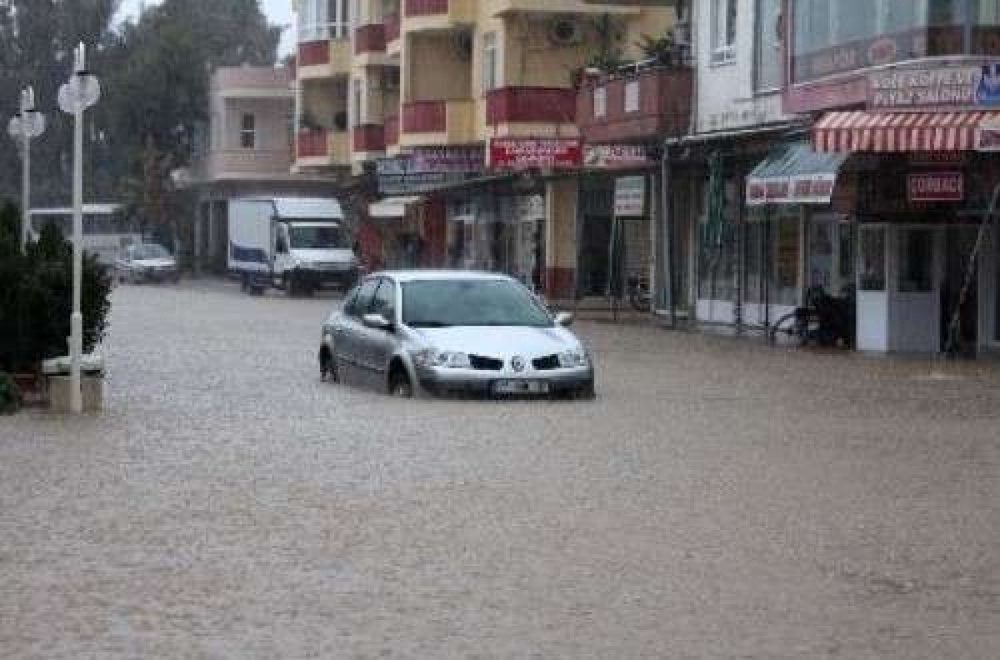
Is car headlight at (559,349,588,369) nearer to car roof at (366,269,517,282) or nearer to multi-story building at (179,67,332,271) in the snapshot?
car roof at (366,269,517,282)

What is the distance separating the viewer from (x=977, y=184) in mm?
Result: 30594

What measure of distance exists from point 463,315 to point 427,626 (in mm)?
13234

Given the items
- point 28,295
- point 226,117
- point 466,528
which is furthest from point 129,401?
point 226,117

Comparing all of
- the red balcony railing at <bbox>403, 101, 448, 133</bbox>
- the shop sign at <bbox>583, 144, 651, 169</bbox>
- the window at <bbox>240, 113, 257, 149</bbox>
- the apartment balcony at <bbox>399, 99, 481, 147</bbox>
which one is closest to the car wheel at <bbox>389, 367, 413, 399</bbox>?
the shop sign at <bbox>583, 144, 651, 169</bbox>

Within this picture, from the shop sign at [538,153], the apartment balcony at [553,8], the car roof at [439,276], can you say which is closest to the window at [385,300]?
the car roof at [439,276]

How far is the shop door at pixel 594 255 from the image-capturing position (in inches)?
2233

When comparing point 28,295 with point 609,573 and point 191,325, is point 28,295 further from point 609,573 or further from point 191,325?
point 191,325

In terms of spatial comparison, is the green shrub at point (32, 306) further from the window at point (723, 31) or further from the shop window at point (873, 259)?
the window at point (723, 31)

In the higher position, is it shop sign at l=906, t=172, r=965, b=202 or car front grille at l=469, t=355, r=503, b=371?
shop sign at l=906, t=172, r=965, b=202

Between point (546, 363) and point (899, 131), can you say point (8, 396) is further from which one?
point (899, 131)

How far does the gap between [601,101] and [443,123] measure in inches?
651

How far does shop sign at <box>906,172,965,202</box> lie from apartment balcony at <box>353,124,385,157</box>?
39.6 m

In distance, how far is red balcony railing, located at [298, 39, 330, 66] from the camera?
7588 cm

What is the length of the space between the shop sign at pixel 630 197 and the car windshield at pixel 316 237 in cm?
1951
